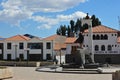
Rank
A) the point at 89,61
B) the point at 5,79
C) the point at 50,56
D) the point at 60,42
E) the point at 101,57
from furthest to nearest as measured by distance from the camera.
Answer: the point at 60,42 < the point at 50,56 < the point at 101,57 < the point at 89,61 < the point at 5,79

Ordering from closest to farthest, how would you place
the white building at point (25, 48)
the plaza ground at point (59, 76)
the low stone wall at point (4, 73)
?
the low stone wall at point (4, 73) < the plaza ground at point (59, 76) < the white building at point (25, 48)

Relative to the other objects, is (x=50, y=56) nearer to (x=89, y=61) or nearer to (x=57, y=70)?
(x=89, y=61)

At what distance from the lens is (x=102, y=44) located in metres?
82.8

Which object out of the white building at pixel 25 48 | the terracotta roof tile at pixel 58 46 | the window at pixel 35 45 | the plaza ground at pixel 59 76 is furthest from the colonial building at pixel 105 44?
the plaza ground at pixel 59 76

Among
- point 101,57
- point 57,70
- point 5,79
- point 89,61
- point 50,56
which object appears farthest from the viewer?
point 50,56

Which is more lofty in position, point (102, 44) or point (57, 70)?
point (102, 44)

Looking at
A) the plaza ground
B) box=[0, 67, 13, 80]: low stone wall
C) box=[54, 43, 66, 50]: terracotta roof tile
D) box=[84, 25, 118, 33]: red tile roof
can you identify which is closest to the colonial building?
box=[84, 25, 118, 33]: red tile roof

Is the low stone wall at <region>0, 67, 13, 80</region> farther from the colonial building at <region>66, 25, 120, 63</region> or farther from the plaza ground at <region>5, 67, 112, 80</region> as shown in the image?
the colonial building at <region>66, 25, 120, 63</region>

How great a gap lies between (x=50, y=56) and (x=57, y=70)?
42.5 meters

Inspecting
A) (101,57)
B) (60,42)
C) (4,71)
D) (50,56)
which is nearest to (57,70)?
(4,71)

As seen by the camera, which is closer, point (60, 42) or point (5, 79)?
point (5, 79)

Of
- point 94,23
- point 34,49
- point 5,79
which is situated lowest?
point 5,79

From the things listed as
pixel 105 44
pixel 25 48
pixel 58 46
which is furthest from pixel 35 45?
pixel 105 44

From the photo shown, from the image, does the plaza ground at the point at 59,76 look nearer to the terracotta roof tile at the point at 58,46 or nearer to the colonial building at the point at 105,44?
the colonial building at the point at 105,44
